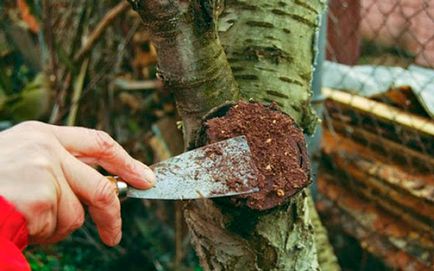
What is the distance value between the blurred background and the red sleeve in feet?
4.18

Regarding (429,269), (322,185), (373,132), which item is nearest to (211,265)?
(429,269)

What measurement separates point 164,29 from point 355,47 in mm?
1852

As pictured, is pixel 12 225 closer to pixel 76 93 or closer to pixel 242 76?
pixel 242 76

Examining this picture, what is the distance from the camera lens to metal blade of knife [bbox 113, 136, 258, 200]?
0.90 metres

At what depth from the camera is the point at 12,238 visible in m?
0.73

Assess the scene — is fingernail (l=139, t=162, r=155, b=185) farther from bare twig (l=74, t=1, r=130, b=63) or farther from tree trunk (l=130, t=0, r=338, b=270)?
bare twig (l=74, t=1, r=130, b=63)

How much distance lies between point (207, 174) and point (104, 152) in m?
0.17

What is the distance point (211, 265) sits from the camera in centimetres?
108

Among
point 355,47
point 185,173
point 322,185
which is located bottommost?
point 322,185

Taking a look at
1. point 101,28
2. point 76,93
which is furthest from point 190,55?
point 76,93

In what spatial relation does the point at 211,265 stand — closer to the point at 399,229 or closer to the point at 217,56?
the point at 217,56

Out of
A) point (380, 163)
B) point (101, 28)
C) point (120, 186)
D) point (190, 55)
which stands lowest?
point (380, 163)

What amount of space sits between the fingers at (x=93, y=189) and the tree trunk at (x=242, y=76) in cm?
18

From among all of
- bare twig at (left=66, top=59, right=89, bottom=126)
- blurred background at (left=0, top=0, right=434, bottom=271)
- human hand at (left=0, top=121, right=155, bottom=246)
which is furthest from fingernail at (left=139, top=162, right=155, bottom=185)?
bare twig at (left=66, top=59, right=89, bottom=126)
